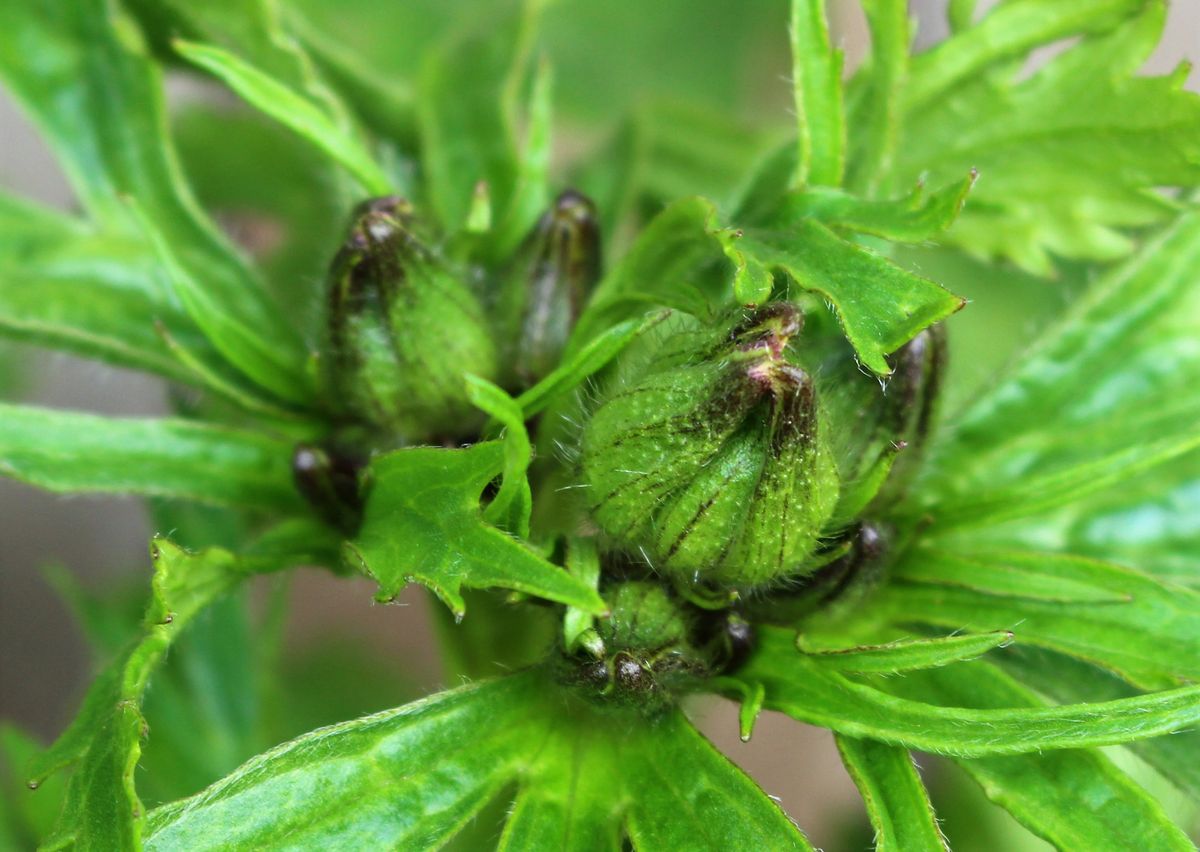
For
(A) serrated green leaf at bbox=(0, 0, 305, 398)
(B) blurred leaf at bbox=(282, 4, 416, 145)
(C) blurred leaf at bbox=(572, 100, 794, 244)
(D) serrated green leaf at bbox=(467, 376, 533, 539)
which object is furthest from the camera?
(C) blurred leaf at bbox=(572, 100, 794, 244)

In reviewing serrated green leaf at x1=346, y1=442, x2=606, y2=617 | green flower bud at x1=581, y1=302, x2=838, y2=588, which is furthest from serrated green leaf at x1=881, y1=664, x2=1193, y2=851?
serrated green leaf at x1=346, y1=442, x2=606, y2=617

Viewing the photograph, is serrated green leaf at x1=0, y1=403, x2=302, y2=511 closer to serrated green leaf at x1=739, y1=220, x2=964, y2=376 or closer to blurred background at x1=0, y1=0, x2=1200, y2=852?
serrated green leaf at x1=739, y1=220, x2=964, y2=376

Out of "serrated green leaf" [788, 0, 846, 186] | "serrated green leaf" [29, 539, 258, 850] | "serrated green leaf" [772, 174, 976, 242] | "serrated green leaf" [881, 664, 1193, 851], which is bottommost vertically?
"serrated green leaf" [29, 539, 258, 850]

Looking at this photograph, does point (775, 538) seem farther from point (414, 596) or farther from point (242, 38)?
point (414, 596)

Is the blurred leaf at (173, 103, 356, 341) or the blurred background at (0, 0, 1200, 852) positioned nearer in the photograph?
the blurred leaf at (173, 103, 356, 341)

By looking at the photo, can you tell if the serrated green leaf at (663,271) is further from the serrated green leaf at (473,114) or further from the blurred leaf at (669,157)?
the blurred leaf at (669,157)

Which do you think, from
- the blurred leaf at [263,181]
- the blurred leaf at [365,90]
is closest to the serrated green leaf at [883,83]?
the blurred leaf at [365,90]
